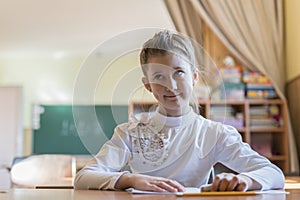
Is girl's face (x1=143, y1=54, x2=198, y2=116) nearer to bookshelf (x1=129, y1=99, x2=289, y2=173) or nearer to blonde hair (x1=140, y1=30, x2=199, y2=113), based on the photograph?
blonde hair (x1=140, y1=30, x2=199, y2=113)

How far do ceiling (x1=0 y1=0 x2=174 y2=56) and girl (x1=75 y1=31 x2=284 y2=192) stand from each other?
117 inches

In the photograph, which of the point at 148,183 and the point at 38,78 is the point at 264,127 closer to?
the point at 148,183

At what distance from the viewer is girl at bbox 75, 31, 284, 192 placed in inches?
39.3

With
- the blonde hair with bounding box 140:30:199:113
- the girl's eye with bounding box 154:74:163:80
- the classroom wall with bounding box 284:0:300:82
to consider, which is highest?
the classroom wall with bounding box 284:0:300:82

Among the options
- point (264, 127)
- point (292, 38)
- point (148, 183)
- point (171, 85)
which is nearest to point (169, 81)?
point (171, 85)

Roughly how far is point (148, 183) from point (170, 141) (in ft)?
0.60

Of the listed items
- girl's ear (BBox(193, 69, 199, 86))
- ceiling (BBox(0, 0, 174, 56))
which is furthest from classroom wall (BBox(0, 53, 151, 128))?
girl's ear (BBox(193, 69, 199, 86))

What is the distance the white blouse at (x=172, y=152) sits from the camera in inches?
39.8

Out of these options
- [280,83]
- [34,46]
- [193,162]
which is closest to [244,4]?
[280,83]

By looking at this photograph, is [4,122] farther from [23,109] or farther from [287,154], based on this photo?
[287,154]

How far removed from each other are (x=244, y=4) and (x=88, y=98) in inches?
93.6

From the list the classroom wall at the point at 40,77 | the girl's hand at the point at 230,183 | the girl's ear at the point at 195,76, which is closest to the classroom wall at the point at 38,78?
the classroom wall at the point at 40,77

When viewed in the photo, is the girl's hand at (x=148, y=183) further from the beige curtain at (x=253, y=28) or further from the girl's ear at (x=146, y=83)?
the beige curtain at (x=253, y=28)

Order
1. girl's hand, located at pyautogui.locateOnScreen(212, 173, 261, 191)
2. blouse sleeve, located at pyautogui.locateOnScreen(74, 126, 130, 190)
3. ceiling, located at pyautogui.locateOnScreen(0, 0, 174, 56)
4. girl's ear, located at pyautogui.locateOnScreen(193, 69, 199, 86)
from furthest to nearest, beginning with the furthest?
ceiling, located at pyautogui.locateOnScreen(0, 0, 174, 56), girl's ear, located at pyautogui.locateOnScreen(193, 69, 199, 86), blouse sleeve, located at pyautogui.locateOnScreen(74, 126, 130, 190), girl's hand, located at pyautogui.locateOnScreen(212, 173, 261, 191)
